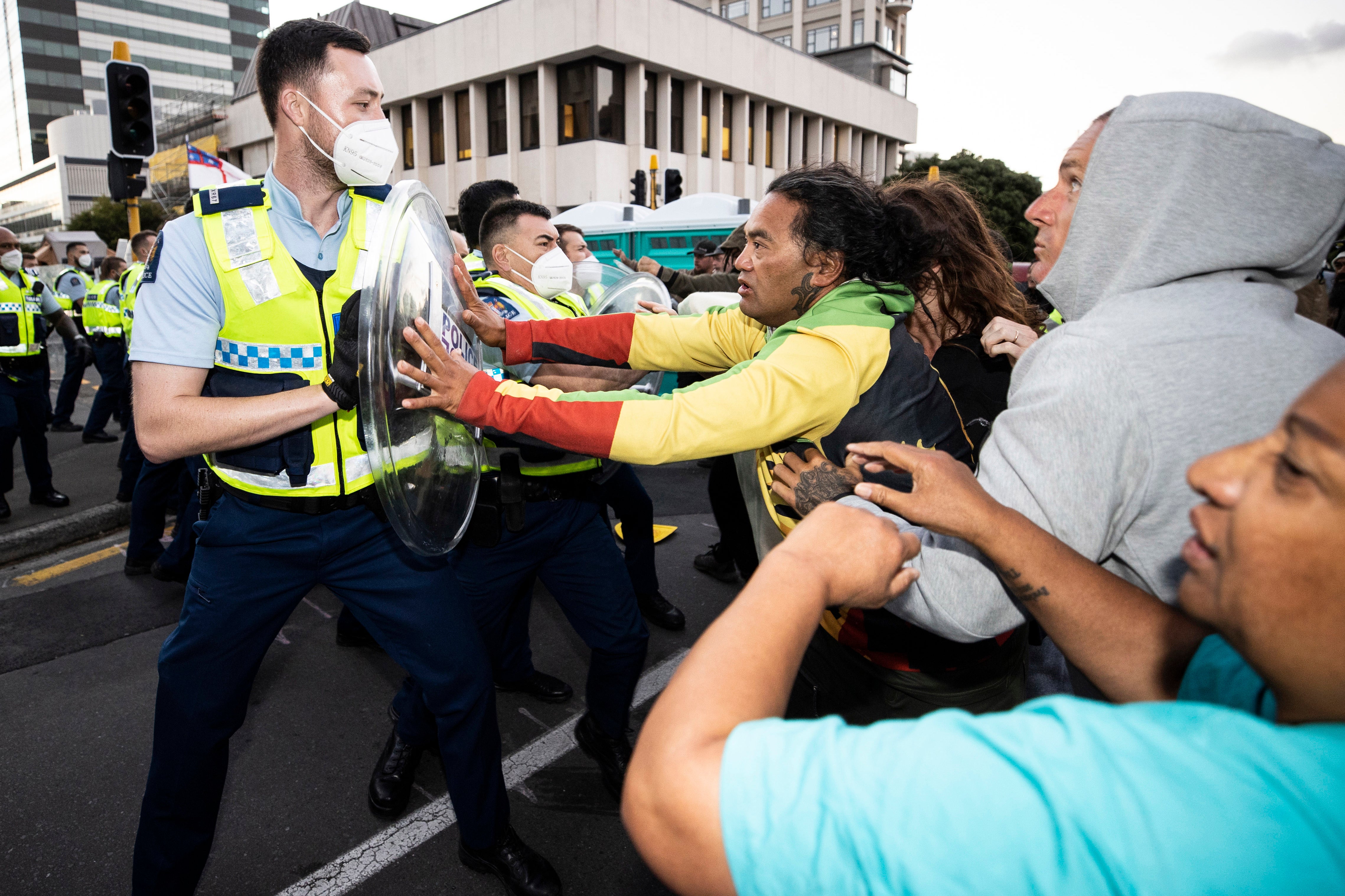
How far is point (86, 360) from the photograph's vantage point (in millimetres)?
9680

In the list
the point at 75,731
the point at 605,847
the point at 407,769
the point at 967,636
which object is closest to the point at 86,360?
the point at 75,731

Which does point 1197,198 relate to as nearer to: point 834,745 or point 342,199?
point 834,745

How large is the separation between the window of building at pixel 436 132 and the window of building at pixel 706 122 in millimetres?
10911

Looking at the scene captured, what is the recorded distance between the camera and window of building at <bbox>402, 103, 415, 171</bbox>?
3272 centimetres

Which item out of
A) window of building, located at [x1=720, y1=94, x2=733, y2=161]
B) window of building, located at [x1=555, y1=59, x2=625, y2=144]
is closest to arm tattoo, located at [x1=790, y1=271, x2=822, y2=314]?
window of building, located at [x1=555, y1=59, x2=625, y2=144]

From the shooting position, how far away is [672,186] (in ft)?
52.4

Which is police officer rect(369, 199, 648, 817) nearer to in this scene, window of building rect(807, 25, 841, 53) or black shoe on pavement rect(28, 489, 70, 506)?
black shoe on pavement rect(28, 489, 70, 506)

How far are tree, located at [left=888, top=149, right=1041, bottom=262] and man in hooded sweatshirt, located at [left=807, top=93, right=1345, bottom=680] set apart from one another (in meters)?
30.3

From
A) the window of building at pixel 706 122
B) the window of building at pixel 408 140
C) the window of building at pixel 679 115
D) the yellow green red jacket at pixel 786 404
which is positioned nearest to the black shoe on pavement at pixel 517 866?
the yellow green red jacket at pixel 786 404

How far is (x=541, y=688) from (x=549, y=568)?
36.5 inches

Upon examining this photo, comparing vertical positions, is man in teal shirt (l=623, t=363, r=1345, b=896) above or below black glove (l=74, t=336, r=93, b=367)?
above

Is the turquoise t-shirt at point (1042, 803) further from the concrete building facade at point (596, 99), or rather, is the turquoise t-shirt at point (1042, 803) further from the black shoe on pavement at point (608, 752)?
the concrete building facade at point (596, 99)

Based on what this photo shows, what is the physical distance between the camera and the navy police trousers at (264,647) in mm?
1843

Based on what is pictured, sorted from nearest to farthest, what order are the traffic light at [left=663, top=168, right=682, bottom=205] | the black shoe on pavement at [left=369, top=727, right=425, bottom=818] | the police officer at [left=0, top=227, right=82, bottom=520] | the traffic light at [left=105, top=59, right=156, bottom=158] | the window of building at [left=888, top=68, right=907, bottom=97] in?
the black shoe on pavement at [left=369, top=727, right=425, bottom=818]
the police officer at [left=0, top=227, right=82, bottom=520]
the traffic light at [left=105, top=59, right=156, bottom=158]
the traffic light at [left=663, top=168, right=682, bottom=205]
the window of building at [left=888, top=68, right=907, bottom=97]
